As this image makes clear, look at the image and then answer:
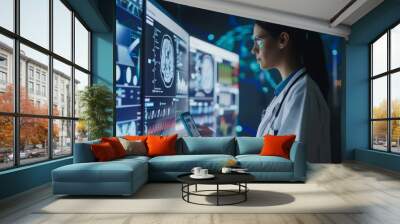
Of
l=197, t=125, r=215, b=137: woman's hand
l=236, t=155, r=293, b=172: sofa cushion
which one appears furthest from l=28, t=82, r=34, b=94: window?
l=197, t=125, r=215, b=137: woman's hand

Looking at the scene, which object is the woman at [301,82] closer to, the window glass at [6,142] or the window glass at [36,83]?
the window glass at [36,83]

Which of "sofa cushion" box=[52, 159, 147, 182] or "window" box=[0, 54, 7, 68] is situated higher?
"window" box=[0, 54, 7, 68]

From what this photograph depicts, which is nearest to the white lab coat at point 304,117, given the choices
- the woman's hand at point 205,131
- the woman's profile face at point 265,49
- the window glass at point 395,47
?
the woman's profile face at point 265,49

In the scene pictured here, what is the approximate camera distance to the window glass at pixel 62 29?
21.0ft

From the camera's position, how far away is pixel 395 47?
8086mm

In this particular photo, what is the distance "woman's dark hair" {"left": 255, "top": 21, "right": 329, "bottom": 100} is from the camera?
368 inches

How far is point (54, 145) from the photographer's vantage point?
249 inches

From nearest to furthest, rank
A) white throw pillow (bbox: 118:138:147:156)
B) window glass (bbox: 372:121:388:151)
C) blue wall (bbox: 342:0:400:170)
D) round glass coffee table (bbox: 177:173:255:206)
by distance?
round glass coffee table (bbox: 177:173:255:206) < white throw pillow (bbox: 118:138:147:156) < window glass (bbox: 372:121:388:151) < blue wall (bbox: 342:0:400:170)

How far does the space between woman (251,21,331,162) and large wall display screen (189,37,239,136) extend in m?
0.84

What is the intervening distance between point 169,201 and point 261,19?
19.2 feet

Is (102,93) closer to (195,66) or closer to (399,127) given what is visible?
(195,66)

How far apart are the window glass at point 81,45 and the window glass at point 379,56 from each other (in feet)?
21.2

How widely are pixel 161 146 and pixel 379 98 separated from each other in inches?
213

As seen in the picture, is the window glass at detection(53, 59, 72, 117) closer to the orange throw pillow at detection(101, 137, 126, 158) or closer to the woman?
the orange throw pillow at detection(101, 137, 126, 158)
